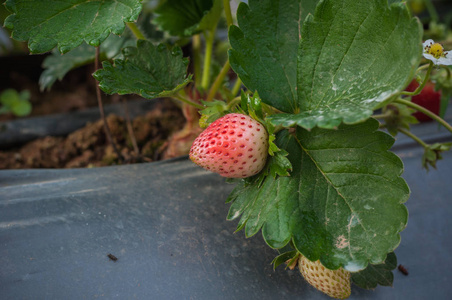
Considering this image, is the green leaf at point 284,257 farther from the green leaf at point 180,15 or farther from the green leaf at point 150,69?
the green leaf at point 180,15

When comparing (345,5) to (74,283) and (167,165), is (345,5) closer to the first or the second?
(167,165)

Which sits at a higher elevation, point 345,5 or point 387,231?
point 345,5

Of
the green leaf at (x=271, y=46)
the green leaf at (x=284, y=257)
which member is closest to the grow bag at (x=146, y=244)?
the green leaf at (x=284, y=257)

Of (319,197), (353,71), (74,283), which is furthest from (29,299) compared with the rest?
(353,71)

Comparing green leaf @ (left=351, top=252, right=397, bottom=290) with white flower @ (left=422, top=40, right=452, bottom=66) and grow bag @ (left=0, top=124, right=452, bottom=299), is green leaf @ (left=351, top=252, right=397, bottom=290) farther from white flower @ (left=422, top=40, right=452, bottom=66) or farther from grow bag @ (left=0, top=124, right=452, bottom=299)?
white flower @ (left=422, top=40, right=452, bottom=66)

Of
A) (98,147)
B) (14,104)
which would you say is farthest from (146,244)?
(14,104)

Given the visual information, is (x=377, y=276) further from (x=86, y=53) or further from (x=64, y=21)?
Answer: (x=86, y=53)
